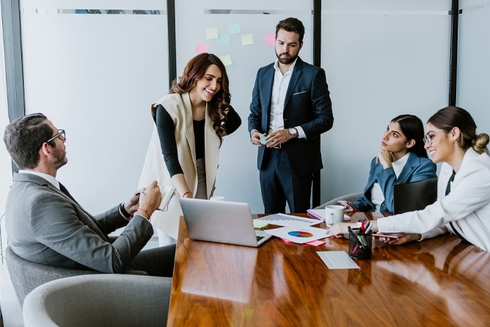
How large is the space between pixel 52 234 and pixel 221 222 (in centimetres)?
57

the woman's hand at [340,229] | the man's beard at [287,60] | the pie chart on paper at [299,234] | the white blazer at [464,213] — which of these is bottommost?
the pie chart on paper at [299,234]

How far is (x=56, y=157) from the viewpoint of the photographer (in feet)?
5.96

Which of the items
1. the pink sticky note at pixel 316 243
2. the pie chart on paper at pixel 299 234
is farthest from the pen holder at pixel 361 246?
Answer: the pie chart on paper at pixel 299 234

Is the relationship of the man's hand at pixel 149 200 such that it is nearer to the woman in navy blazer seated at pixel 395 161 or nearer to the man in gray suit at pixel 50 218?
the man in gray suit at pixel 50 218

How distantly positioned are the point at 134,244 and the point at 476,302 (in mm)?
1096

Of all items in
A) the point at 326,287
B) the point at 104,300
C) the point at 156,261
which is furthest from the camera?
the point at 156,261

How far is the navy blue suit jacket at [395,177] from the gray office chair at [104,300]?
1.39m

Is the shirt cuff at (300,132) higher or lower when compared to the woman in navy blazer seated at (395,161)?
higher

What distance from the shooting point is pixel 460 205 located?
5.87 feet

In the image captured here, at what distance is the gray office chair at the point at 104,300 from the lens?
130 cm

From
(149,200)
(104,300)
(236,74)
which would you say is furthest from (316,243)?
(236,74)

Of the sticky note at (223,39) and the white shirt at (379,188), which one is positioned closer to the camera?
the white shirt at (379,188)

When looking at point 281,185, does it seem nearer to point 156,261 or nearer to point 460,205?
point 156,261

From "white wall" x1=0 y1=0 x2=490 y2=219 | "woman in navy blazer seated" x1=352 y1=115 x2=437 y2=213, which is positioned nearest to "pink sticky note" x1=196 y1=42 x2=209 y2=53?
"white wall" x1=0 y1=0 x2=490 y2=219
